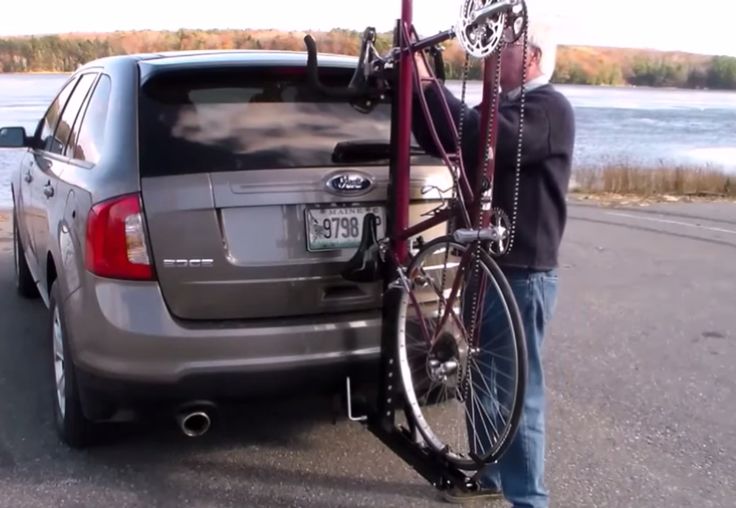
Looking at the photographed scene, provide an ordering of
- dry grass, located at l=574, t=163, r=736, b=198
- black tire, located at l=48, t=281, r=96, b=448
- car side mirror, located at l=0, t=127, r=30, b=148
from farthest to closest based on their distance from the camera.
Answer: dry grass, located at l=574, t=163, r=736, b=198 → car side mirror, located at l=0, t=127, r=30, b=148 → black tire, located at l=48, t=281, r=96, b=448

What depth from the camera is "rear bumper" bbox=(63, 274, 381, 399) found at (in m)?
3.64

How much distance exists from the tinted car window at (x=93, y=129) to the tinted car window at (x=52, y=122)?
0.69 m

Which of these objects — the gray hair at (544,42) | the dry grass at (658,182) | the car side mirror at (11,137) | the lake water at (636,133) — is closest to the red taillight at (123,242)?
the gray hair at (544,42)

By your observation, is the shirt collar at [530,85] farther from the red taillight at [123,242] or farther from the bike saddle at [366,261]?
the red taillight at [123,242]

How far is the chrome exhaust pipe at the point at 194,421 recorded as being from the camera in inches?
148

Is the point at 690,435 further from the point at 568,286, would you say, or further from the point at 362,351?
the point at 568,286

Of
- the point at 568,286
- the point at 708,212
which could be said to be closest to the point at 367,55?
the point at 568,286

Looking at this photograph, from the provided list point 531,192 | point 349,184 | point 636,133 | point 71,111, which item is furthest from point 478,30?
point 636,133

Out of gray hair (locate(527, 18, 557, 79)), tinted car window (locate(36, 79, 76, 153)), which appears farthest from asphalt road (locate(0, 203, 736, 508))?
gray hair (locate(527, 18, 557, 79))

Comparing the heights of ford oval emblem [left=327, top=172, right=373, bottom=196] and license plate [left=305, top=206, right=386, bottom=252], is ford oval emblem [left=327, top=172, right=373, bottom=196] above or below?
above

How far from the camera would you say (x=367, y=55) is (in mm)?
3721

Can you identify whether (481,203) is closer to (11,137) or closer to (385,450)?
(385,450)

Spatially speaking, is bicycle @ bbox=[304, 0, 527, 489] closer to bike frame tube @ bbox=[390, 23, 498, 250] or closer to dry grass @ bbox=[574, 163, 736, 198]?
bike frame tube @ bbox=[390, 23, 498, 250]

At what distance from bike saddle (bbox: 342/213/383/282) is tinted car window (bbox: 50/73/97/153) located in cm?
189
